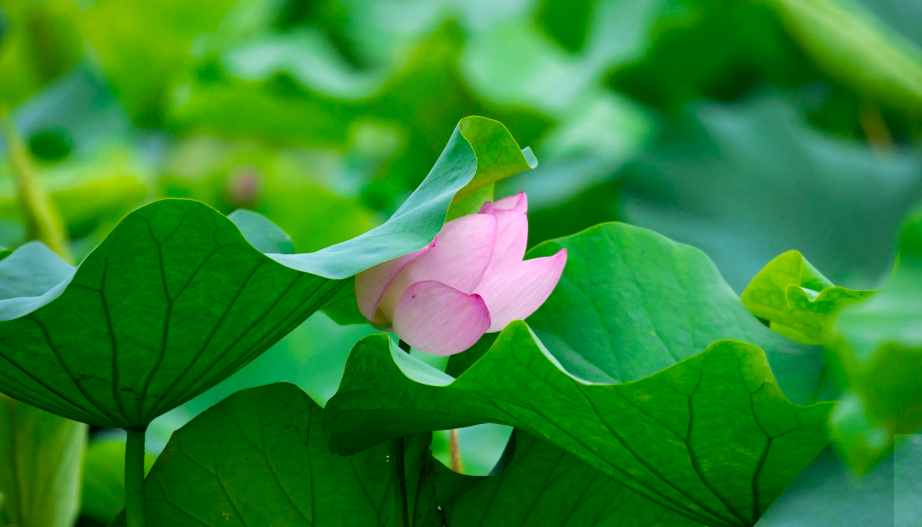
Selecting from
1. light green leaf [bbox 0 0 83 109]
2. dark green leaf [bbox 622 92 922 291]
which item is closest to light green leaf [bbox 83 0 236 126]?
light green leaf [bbox 0 0 83 109]

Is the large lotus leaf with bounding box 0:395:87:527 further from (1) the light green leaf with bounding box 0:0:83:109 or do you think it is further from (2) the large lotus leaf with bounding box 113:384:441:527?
(1) the light green leaf with bounding box 0:0:83:109

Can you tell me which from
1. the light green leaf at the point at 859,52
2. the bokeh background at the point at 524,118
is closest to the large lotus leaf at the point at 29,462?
the bokeh background at the point at 524,118

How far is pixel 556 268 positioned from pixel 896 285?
128 millimetres

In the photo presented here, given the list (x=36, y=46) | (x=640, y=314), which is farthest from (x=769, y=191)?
(x=36, y=46)

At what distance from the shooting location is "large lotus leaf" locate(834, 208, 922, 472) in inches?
6.7

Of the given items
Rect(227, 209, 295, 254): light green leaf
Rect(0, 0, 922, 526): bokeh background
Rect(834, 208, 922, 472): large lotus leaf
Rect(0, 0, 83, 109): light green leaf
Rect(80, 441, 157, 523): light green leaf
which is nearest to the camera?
Rect(834, 208, 922, 472): large lotus leaf

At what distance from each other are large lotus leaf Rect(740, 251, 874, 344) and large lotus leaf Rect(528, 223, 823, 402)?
0.03 ft

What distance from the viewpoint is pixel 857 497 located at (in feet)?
0.82

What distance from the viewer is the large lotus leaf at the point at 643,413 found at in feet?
0.87

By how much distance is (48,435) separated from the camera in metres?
0.42

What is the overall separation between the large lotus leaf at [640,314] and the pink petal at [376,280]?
0.26ft

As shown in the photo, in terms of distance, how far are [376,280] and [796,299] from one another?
16 cm

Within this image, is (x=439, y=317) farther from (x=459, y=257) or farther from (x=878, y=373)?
(x=878, y=373)

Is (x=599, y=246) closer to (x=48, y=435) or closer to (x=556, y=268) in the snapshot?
(x=556, y=268)
